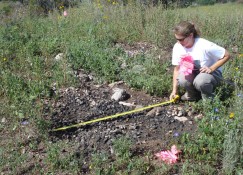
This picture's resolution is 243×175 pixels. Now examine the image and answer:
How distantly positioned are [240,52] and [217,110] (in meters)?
2.81

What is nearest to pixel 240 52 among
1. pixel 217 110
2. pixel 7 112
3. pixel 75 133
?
pixel 217 110

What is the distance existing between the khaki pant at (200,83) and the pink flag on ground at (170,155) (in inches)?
41.2

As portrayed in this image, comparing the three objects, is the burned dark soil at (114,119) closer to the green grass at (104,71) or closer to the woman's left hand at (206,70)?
the green grass at (104,71)

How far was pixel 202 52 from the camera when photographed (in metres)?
4.32

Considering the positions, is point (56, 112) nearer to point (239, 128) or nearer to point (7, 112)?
point (7, 112)

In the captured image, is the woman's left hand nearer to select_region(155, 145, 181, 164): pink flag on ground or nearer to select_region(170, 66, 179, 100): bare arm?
select_region(170, 66, 179, 100): bare arm

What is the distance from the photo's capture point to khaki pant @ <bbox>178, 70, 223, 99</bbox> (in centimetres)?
429

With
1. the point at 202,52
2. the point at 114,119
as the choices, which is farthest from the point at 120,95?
the point at 202,52

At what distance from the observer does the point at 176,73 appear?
455 centimetres

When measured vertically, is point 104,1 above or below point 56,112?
above

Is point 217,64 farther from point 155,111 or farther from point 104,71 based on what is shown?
point 104,71

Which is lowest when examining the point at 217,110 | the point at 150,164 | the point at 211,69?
the point at 150,164

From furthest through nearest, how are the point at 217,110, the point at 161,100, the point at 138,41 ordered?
1. the point at 138,41
2. the point at 161,100
3. the point at 217,110

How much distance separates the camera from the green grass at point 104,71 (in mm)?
3469
